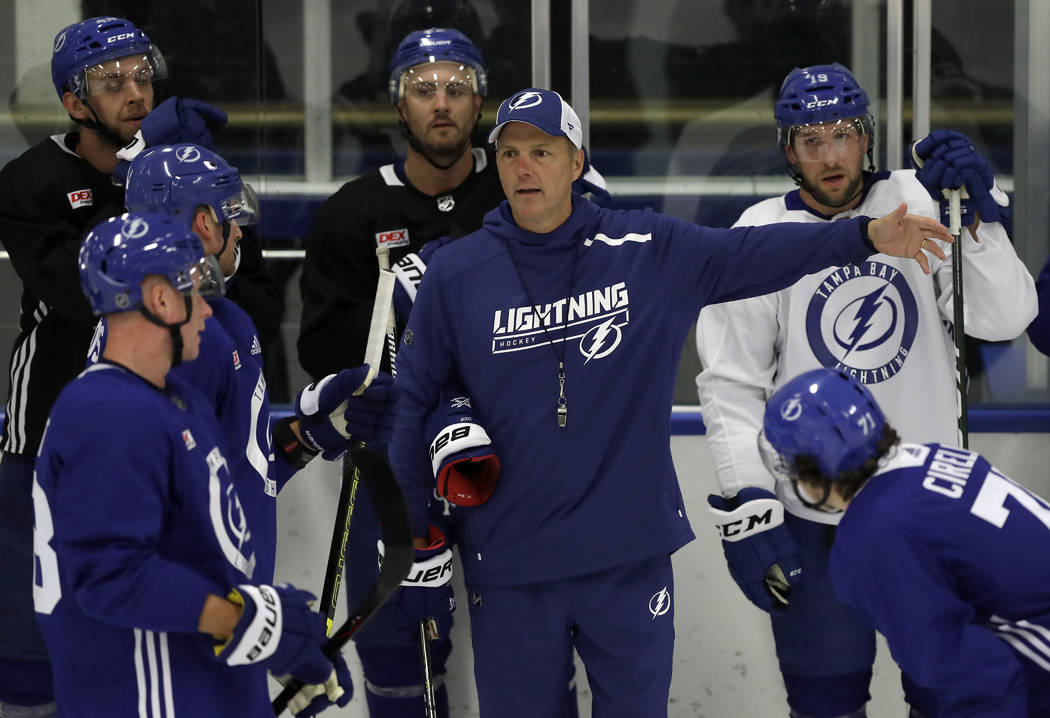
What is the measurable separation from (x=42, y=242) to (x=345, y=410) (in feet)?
2.27

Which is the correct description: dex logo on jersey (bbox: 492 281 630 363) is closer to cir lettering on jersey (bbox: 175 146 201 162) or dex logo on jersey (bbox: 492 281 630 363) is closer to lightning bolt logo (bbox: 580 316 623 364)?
lightning bolt logo (bbox: 580 316 623 364)

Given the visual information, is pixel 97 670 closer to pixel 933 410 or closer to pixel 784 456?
pixel 784 456

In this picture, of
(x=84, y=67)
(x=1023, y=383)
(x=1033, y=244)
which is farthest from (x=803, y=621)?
(x=84, y=67)

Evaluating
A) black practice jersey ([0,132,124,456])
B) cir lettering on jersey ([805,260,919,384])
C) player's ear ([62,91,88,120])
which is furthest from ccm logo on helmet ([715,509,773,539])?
player's ear ([62,91,88,120])

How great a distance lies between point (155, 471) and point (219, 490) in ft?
0.51

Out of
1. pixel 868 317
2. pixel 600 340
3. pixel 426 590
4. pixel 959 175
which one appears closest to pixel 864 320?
pixel 868 317

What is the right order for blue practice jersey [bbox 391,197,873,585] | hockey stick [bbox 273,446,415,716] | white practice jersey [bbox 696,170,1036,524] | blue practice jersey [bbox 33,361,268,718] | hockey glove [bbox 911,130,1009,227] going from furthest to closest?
white practice jersey [bbox 696,170,1036,524] → hockey glove [bbox 911,130,1009,227] → blue practice jersey [bbox 391,197,873,585] → hockey stick [bbox 273,446,415,716] → blue practice jersey [bbox 33,361,268,718]

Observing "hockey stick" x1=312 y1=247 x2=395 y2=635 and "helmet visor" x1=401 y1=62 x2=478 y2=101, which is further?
"helmet visor" x1=401 y1=62 x2=478 y2=101

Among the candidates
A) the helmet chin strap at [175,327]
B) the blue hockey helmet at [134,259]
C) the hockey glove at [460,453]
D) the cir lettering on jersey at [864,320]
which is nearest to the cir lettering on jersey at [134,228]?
the blue hockey helmet at [134,259]

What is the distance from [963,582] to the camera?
2.09 m

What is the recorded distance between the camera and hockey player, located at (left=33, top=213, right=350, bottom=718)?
1.95 meters

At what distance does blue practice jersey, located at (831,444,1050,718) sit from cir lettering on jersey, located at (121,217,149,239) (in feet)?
3.52

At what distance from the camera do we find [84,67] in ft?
10.1

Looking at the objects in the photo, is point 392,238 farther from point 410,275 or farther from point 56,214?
point 56,214
